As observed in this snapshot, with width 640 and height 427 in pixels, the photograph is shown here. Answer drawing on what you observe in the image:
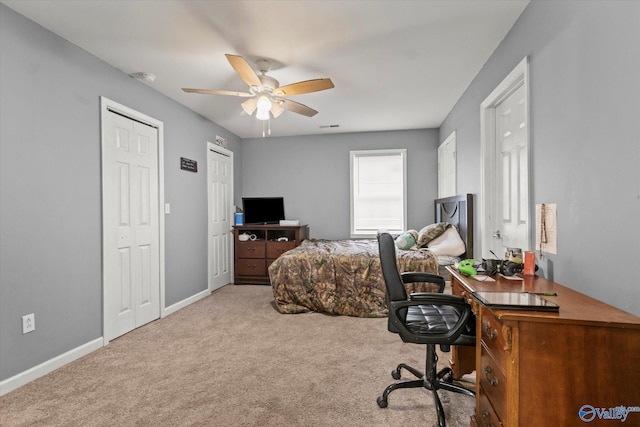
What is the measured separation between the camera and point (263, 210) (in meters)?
6.02

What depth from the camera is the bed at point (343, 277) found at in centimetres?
372

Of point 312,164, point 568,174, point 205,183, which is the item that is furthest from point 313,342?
point 312,164

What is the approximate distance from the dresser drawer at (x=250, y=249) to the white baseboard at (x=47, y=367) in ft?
9.03

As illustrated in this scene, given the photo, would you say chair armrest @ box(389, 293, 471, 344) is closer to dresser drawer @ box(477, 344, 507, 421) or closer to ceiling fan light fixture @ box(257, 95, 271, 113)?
dresser drawer @ box(477, 344, 507, 421)

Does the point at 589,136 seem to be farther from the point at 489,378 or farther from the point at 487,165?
the point at 487,165

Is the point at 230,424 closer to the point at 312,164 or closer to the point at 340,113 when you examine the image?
the point at 340,113

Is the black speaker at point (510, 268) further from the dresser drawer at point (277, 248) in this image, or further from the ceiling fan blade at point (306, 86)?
the dresser drawer at point (277, 248)

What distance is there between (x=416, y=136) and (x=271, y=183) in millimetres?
2782

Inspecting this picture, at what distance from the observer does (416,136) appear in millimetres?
5848

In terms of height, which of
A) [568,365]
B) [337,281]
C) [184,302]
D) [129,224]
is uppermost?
[129,224]

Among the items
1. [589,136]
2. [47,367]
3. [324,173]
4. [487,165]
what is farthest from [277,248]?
[589,136]

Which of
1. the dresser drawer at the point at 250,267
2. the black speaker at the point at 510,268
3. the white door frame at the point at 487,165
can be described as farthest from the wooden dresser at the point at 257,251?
the black speaker at the point at 510,268

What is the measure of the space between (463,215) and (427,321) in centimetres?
208

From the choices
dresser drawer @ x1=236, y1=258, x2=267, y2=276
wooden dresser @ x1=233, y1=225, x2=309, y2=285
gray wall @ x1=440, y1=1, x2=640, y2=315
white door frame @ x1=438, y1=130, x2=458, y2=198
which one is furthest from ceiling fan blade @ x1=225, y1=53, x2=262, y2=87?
dresser drawer @ x1=236, y1=258, x2=267, y2=276
